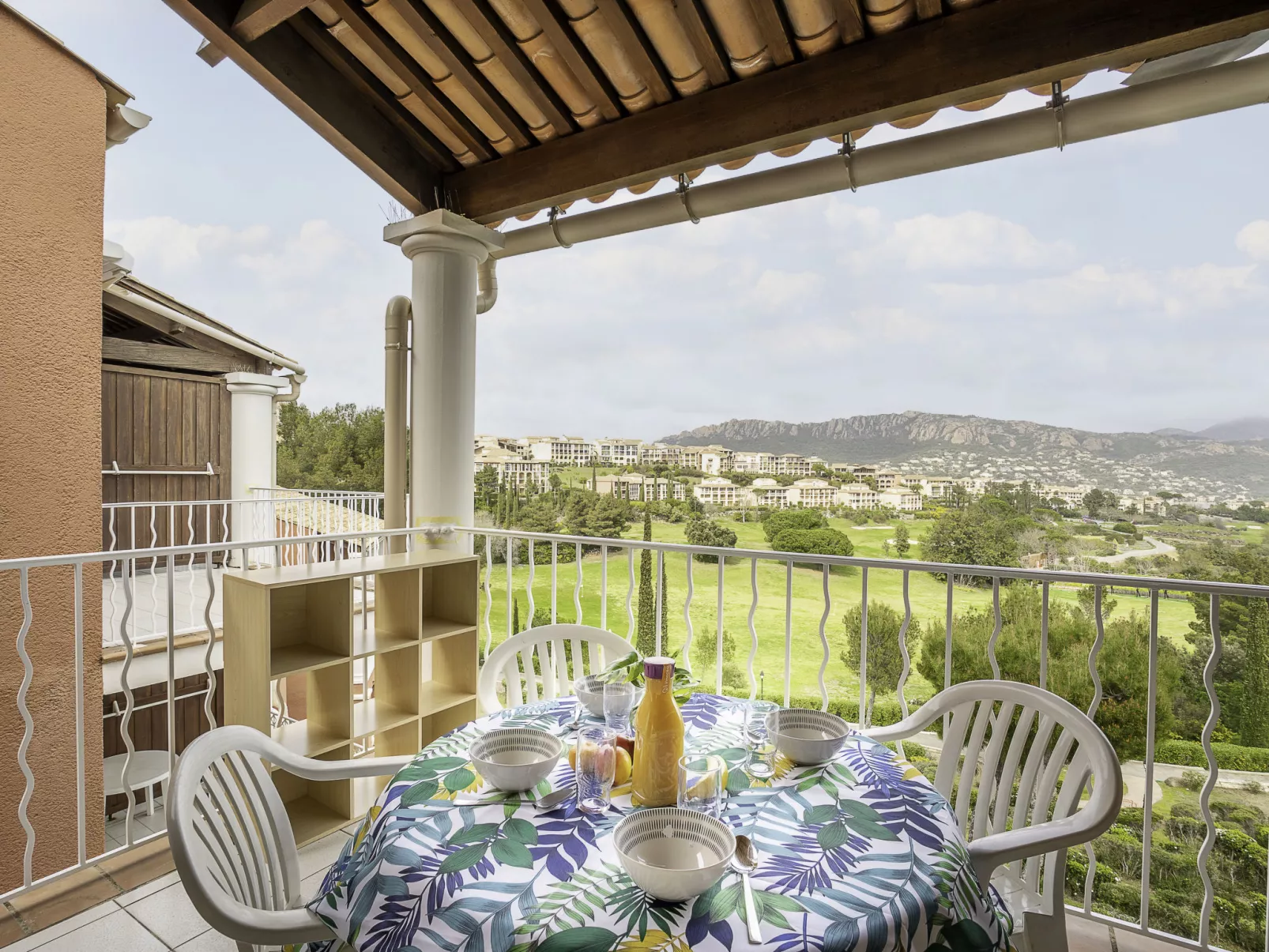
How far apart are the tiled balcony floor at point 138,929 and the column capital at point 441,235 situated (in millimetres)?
3054

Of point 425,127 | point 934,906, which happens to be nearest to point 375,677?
point 934,906

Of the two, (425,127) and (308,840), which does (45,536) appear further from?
(425,127)

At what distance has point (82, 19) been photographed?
1557 cm

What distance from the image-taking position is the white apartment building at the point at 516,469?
50.1 ft

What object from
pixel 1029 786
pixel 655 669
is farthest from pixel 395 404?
pixel 1029 786

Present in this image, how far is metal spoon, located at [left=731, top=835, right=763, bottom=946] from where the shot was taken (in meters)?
0.74

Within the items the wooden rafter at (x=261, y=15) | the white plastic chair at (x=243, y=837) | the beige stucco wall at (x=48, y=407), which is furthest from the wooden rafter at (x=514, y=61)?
the white plastic chair at (x=243, y=837)

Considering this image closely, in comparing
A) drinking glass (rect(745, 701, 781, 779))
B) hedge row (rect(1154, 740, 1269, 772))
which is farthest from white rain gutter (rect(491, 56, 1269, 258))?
hedge row (rect(1154, 740, 1269, 772))

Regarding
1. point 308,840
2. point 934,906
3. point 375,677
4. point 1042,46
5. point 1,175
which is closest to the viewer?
point 934,906

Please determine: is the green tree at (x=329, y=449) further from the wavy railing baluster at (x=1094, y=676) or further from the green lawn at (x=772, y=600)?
the wavy railing baluster at (x=1094, y=676)

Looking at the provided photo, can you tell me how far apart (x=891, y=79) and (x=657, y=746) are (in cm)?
255

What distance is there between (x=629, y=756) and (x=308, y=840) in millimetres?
1858

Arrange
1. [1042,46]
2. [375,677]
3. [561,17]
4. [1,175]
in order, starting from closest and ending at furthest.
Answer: [1042,46], [561,17], [375,677], [1,175]

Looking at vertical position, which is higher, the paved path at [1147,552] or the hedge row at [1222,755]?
the paved path at [1147,552]
